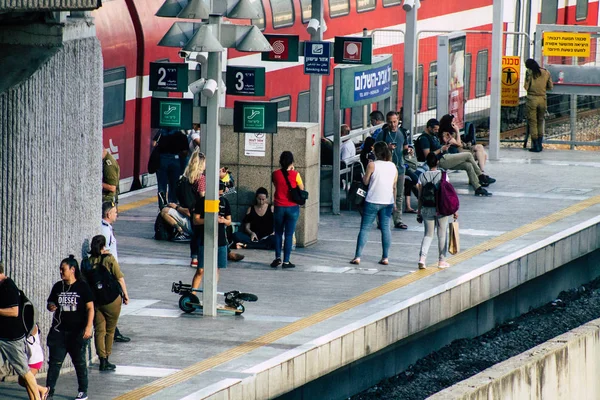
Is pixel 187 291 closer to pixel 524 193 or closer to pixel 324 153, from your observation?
pixel 324 153

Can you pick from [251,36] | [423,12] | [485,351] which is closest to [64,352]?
[251,36]

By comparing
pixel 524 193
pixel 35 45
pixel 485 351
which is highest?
pixel 35 45

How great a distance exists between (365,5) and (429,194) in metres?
12.2

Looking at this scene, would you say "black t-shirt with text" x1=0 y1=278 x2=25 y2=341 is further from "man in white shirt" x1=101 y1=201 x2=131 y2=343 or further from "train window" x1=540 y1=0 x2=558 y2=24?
"train window" x1=540 y1=0 x2=558 y2=24

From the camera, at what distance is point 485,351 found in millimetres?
16797

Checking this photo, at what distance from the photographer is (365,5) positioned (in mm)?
28391

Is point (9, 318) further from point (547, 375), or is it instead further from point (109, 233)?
point (547, 375)

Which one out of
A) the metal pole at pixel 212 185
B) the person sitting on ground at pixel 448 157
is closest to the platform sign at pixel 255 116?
the metal pole at pixel 212 185

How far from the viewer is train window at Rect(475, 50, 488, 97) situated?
101 ft

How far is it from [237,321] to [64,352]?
2.92m

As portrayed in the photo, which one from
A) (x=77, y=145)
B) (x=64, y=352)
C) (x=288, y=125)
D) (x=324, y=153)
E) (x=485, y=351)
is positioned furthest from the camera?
(x=324, y=153)

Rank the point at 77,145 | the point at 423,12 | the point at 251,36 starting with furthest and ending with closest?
the point at 423,12 → the point at 251,36 → the point at 77,145

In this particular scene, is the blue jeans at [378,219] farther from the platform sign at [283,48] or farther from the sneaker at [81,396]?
the sneaker at [81,396]

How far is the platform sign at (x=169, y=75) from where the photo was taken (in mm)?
14828
